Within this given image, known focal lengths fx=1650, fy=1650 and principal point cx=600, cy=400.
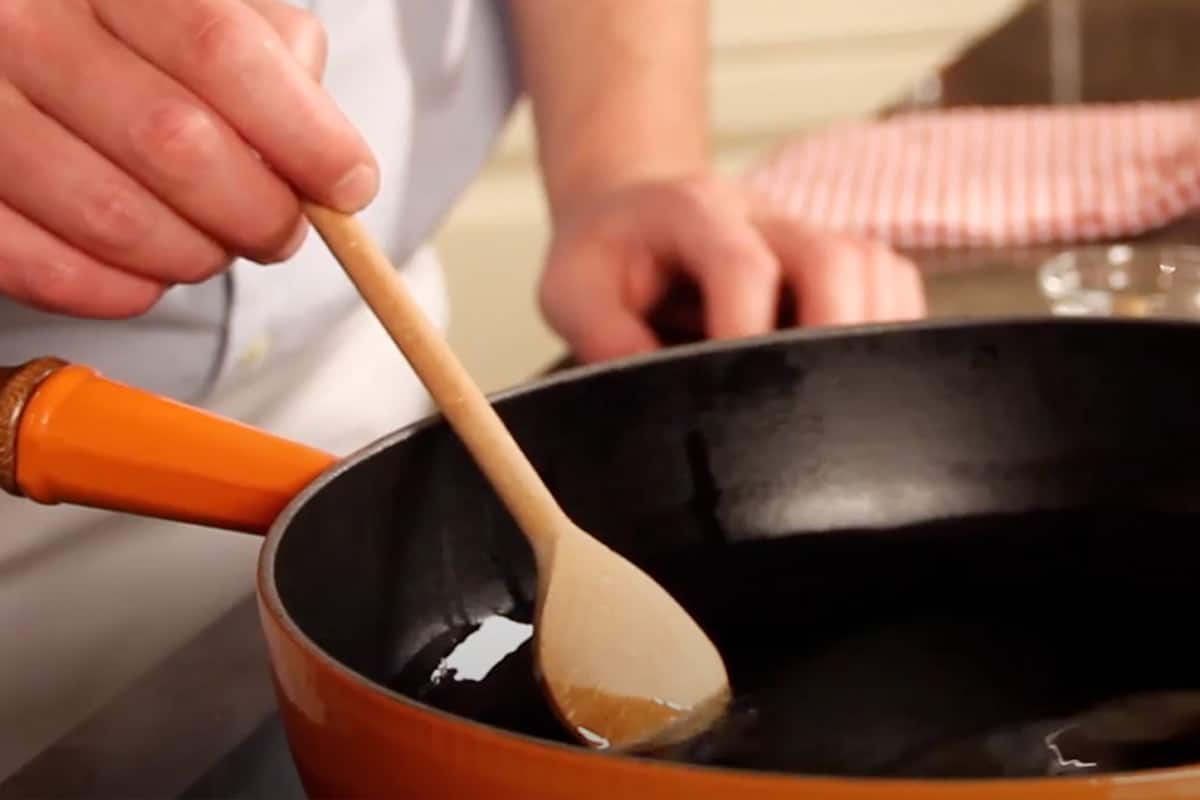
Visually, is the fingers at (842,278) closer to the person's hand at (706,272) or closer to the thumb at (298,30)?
the person's hand at (706,272)

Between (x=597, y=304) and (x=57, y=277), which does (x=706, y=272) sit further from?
(x=57, y=277)

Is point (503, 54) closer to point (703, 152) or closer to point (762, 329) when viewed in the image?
point (703, 152)

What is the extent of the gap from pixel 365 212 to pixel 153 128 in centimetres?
26

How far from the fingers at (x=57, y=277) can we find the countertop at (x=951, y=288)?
0.08 meters

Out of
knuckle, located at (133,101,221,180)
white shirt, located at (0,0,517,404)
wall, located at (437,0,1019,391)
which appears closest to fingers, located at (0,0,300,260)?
knuckle, located at (133,101,221,180)

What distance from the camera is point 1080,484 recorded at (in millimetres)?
426

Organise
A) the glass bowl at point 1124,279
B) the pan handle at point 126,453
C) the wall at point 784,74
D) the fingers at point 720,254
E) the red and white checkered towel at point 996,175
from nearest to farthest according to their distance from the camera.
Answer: the pan handle at point 126,453 → the fingers at point 720,254 → the glass bowl at point 1124,279 → the red and white checkered towel at point 996,175 → the wall at point 784,74

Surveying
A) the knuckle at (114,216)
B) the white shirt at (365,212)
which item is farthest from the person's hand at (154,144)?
the white shirt at (365,212)

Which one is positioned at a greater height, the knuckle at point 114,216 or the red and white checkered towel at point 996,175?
the knuckle at point 114,216

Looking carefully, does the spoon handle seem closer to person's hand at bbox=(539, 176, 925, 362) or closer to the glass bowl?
person's hand at bbox=(539, 176, 925, 362)

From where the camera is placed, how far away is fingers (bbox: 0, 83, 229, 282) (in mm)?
332

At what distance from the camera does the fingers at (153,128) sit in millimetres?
319

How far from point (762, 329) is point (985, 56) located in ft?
2.32

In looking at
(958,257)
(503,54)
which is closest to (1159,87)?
(958,257)
